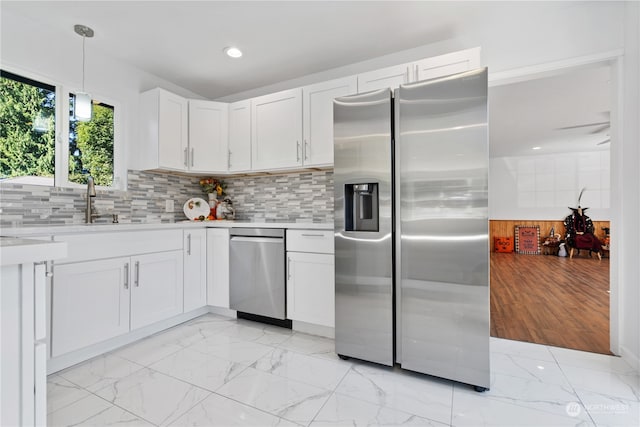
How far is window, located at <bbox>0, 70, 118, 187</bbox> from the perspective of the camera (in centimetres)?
217

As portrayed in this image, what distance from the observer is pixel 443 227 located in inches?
67.5

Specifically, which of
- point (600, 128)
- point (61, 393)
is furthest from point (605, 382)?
point (600, 128)

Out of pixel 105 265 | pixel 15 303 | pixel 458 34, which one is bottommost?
pixel 105 265

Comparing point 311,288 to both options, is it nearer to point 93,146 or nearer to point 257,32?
point 257,32

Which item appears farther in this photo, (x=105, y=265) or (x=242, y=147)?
(x=242, y=147)

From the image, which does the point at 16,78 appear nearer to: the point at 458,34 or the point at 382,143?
the point at 382,143

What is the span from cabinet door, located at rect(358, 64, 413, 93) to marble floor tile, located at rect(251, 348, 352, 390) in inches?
84.3

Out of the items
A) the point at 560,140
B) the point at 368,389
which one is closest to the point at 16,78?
the point at 368,389

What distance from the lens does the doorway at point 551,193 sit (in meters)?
2.68

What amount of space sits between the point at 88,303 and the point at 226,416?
1.27 m

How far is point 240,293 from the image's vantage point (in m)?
2.74

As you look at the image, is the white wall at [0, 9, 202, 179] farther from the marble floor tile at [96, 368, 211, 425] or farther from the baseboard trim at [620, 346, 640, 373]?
the baseboard trim at [620, 346, 640, 373]

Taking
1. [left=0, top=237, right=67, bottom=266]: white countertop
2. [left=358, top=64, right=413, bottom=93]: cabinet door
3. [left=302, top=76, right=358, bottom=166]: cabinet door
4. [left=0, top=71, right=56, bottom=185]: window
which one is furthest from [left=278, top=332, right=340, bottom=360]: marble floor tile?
[left=0, top=71, right=56, bottom=185]: window

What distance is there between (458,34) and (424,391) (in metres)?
2.63
